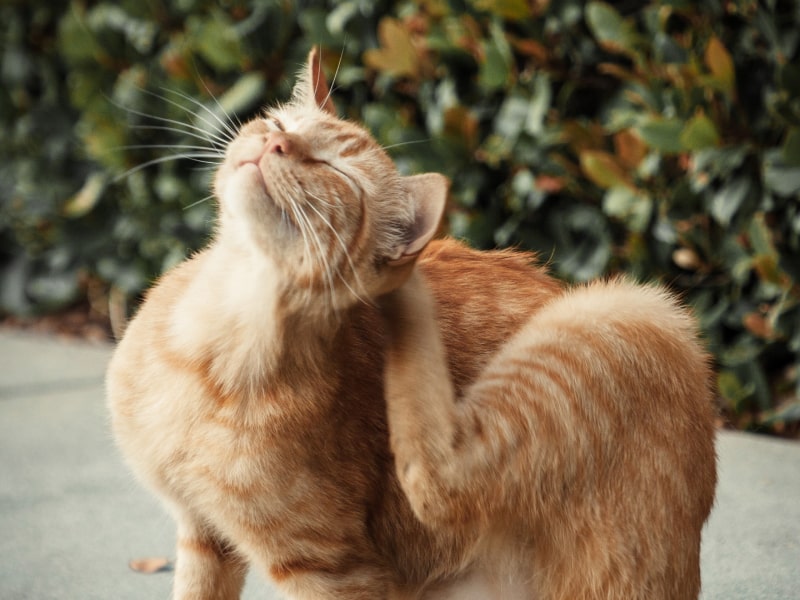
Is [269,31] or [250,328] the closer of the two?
[250,328]

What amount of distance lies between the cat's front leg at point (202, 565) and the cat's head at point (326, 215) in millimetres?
628

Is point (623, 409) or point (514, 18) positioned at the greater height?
point (514, 18)

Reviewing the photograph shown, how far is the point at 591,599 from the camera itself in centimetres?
180

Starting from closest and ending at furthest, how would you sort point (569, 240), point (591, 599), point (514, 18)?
point (591, 599)
point (514, 18)
point (569, 240)

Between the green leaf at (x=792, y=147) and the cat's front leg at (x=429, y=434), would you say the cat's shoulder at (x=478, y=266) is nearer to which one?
the cat's front leg at (x=429, y=434)

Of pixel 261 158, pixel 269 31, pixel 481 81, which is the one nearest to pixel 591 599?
pixel 261 158

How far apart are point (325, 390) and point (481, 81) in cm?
214

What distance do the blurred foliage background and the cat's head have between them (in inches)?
33.4

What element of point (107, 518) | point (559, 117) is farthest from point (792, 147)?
point (107, 518)

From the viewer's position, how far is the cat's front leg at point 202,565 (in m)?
2.06

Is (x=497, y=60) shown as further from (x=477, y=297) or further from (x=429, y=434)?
(x=429, y=434)

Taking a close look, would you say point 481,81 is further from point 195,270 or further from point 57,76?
point 57,76

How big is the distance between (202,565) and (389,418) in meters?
0.61

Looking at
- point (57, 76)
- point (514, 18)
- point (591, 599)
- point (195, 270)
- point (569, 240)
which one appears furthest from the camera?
point (57, 76)
